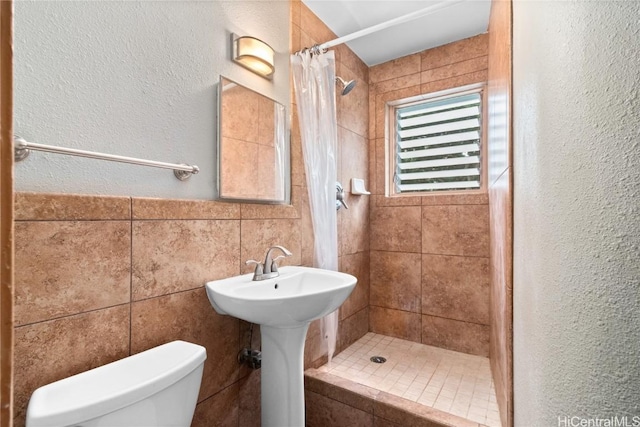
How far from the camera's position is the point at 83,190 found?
0.91 m

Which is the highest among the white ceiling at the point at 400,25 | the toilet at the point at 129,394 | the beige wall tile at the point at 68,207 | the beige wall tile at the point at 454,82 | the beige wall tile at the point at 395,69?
the white ceiling at the point at 400,25

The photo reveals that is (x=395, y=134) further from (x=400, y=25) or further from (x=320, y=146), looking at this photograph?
(x=320, y=146)

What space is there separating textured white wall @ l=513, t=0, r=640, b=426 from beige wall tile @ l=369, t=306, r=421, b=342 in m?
1.60

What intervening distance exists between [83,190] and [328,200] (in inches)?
47.6

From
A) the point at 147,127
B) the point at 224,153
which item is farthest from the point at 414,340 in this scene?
the point at 147,127

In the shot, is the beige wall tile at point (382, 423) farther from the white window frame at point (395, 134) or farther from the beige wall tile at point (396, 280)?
the white window frame at point (395, 134)

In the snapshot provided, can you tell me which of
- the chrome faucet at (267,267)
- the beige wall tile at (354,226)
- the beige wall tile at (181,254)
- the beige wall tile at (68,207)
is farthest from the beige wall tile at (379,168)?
the beige wall tile at (68,207)

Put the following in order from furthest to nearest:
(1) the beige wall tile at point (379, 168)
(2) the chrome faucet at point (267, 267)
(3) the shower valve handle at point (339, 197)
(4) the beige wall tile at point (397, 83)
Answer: (1) the beige wall tile at point (379, 168) < (4) the beige wall tile at point (397, 83) < (3) the shower valve handle at point (339, 197) < (2) the chrome faucet at point (267, 267)

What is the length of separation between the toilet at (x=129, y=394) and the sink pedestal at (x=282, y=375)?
1.27ft

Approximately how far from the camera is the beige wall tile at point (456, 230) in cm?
210

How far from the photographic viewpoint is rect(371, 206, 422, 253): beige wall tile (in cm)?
236

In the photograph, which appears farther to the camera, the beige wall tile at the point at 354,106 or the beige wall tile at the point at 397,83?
the beige wall tile at the point at 397,83

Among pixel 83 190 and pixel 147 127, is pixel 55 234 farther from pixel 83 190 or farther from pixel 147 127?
pixel 147 127

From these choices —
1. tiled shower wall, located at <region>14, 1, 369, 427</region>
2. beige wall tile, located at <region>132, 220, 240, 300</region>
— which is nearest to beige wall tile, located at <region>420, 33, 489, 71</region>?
tiled shower wall, located at <region>14, 1, 369, 427</region>
